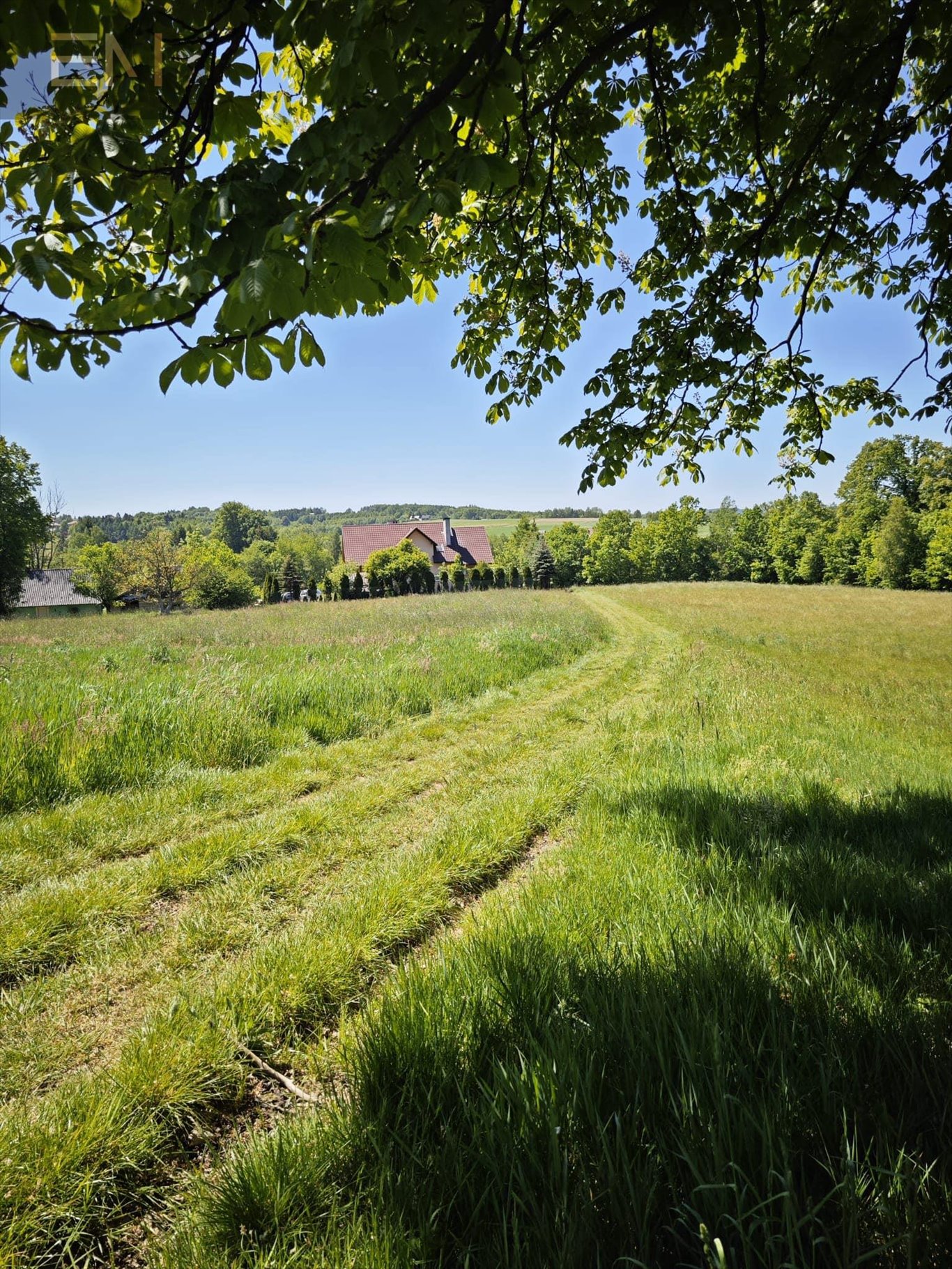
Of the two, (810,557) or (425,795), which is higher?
(810,557)

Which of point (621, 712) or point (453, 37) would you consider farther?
point (621, 712)

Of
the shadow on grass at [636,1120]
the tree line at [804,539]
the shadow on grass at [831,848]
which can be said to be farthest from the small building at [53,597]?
the shadow on grass at [636,1120]

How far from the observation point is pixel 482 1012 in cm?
199

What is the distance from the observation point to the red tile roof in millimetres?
72431

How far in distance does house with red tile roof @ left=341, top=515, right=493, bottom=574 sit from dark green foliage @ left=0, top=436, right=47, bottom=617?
105ft

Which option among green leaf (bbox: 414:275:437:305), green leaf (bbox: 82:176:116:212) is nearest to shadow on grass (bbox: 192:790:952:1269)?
green leaf (bbox: 82:176:116:212)

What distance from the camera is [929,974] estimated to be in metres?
2.16

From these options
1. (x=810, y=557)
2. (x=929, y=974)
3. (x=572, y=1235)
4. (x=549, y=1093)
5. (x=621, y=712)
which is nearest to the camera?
(x=572, y=1235)

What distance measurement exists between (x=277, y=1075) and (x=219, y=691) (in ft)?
18.3

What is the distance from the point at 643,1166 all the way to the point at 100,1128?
5.94 ft

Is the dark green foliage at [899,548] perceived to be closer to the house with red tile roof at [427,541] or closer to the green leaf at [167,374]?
the house with red tile roof at [427,541]

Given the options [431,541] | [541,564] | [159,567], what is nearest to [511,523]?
[431,541]

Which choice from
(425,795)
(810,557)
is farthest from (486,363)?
(810,557)

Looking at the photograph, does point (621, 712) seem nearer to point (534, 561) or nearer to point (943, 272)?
point (943, 272)
